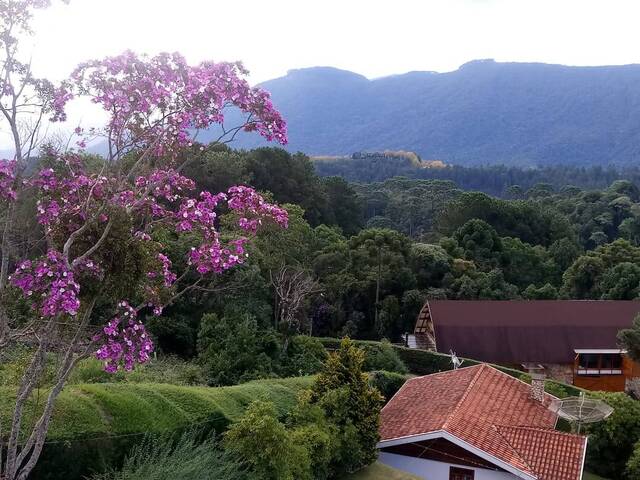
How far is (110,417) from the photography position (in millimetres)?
8711

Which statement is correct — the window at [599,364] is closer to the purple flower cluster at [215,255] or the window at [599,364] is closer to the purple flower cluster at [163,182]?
the purple flower cluster at [215,255]

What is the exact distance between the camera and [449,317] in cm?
2656

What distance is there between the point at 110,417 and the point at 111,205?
164 inches

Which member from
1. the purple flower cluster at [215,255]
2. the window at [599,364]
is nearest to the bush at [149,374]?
the purple flower cluster at [215,255]

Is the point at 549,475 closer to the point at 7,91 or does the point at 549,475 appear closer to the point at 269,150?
the point at 7,91

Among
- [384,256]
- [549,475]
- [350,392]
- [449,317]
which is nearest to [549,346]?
[449,317]

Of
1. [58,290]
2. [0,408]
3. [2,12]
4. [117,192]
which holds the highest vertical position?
[2,12]

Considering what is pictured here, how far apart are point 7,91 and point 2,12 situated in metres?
0.69

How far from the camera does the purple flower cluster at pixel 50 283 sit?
5.08 m

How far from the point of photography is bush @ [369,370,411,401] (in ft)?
63.1

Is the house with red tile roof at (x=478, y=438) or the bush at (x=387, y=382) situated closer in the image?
the house with red tile roof at (x=478, y=438)

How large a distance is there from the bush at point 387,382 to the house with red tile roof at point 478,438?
2.08 metres

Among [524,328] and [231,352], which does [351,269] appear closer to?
[524,328]

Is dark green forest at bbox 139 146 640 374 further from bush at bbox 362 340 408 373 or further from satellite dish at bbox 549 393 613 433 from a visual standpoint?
satellite dish at bbox 549 393 613 433
